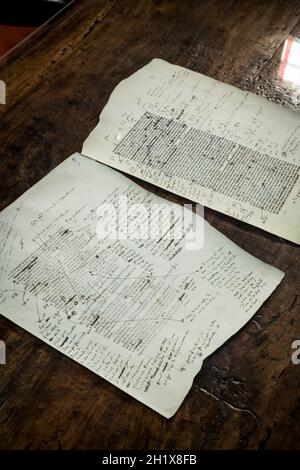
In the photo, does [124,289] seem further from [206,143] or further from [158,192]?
[206,143]

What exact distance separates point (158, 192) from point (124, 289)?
0.23 m

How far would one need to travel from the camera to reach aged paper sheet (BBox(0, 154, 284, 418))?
2.83ft

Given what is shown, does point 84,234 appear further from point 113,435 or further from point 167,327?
point 113,435

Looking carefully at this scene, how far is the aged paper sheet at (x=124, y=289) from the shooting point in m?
0.86

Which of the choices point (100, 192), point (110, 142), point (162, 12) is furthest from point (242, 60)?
point (100, 192)

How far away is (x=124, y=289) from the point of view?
0.93 m

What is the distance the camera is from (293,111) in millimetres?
1198

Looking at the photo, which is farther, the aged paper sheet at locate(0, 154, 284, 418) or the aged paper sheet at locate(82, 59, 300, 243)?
the aged paper sheet at locate(82, 59, 300, 243)

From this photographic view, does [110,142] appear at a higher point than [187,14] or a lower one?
lower

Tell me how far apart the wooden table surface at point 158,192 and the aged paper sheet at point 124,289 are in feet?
0.07

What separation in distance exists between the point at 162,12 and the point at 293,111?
0.44m

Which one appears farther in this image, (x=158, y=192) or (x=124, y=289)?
(x=158, y=192)

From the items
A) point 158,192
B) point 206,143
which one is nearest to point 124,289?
point 158,192

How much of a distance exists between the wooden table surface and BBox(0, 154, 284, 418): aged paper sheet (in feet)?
0.07
